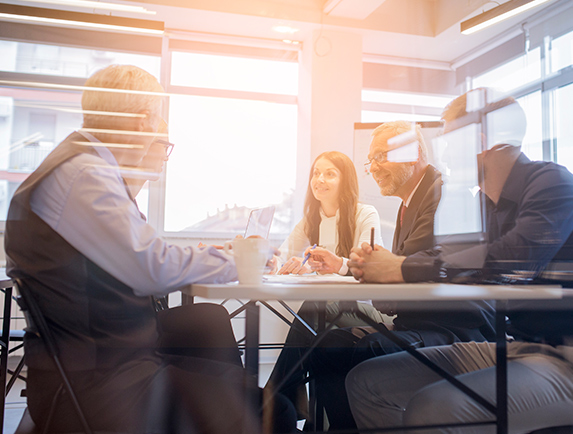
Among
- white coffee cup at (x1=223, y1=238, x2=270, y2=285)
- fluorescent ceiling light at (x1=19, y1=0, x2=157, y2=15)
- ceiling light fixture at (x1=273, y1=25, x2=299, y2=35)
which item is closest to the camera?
white coffee cup at (x1=223, y1=238, x2=270, y2=285)

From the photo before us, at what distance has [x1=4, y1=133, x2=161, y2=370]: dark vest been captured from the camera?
856mm

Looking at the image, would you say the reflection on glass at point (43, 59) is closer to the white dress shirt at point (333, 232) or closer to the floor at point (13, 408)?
the white dress shirt at point (333, 232)

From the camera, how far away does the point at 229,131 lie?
310 cm

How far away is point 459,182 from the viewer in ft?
5.63

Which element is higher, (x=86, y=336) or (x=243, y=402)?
(x=86, y=336)

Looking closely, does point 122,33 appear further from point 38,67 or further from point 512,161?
point 512,161

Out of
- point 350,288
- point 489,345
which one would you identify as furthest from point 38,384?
point 489,345

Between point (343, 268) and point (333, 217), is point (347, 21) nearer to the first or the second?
point (333, 217)

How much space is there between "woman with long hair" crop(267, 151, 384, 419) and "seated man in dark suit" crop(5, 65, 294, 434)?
55 centimetres

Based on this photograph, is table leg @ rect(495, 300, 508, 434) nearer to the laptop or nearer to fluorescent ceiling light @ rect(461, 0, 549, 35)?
the laptop

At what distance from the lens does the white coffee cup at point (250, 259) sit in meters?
0.89

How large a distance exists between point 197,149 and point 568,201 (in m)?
2.24

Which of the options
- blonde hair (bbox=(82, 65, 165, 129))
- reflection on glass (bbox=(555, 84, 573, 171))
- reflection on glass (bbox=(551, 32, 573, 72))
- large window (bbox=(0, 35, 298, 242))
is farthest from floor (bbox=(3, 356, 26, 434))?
reflection on glass (bbox=(551, 32, 573, 72))

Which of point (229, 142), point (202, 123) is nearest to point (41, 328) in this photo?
point (202, 123)
